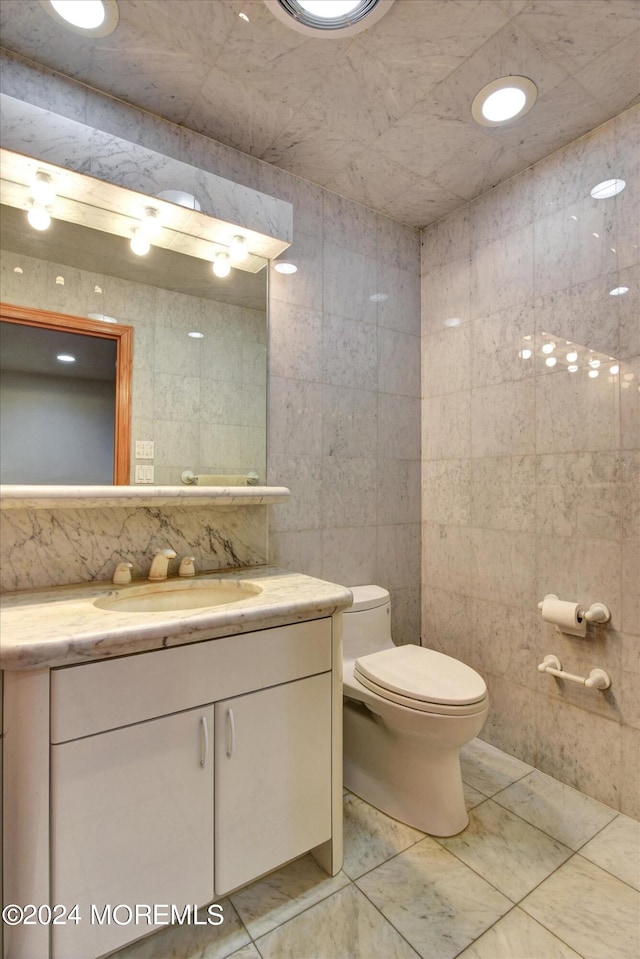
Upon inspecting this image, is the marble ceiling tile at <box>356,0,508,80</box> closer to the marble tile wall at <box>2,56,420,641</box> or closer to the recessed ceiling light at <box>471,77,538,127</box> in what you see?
the recessed ceiling light at <box>471,77,538,127</box>

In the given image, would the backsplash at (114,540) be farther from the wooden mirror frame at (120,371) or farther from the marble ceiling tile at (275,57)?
the marble ceiling tile at (275,57)

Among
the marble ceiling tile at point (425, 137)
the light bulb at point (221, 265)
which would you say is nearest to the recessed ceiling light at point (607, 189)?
the marble ceiling tile at point (425, 137)

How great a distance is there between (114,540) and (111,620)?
0.54 meters

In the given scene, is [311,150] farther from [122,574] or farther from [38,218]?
[122,574]

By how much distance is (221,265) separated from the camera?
1.76 m

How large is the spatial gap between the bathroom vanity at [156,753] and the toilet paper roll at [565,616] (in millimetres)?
880

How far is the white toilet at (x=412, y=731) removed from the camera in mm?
1482

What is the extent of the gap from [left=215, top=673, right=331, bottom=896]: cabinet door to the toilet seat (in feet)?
0.92

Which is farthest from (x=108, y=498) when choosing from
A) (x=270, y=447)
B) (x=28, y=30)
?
(x=28, y=30)

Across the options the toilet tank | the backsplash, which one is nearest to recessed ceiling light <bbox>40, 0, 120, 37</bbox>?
the backsplash

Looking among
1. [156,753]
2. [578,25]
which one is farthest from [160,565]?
[578,25]

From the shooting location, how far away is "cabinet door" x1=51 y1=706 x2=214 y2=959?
1.01 meters

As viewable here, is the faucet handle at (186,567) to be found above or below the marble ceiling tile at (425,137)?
below

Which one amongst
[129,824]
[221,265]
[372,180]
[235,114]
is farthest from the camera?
[372,180]
